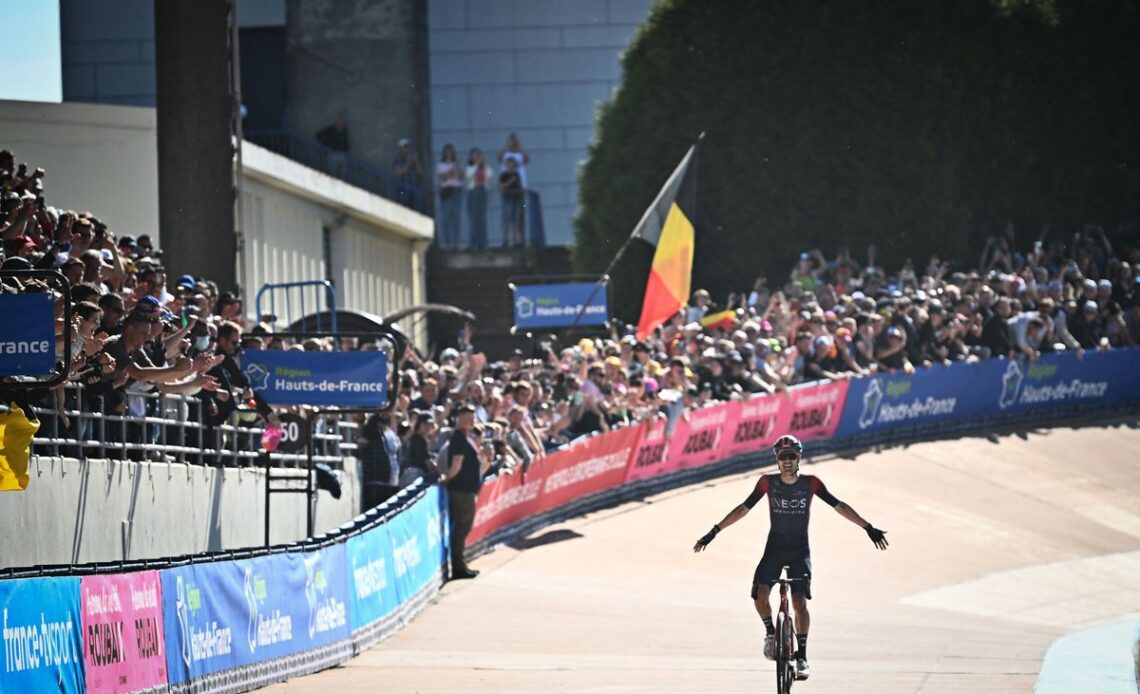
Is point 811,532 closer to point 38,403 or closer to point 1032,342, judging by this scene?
point 1032,342

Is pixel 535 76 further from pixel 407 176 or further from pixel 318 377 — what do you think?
pixel 318 377

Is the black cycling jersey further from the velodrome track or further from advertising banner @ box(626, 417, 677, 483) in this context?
advertising banner @ box(626, 417, 677, 483)

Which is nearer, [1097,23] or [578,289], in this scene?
[578,289]

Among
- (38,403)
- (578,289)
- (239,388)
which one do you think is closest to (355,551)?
(239,388)

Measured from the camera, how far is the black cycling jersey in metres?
15.8

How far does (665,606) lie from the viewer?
21812 mm

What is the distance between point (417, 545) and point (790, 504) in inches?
215

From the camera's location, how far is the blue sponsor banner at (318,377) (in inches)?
698

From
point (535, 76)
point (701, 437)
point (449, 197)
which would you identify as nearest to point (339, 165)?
point (449, 197)

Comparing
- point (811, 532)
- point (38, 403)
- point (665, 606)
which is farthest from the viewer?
point (811, 532)

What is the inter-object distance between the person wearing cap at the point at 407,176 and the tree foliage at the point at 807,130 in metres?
3.99

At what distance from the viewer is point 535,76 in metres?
44.9

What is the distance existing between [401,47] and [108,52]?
615 cm

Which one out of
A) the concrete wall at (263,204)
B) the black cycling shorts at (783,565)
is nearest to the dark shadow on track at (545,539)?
the concrete wall at (263,204)
